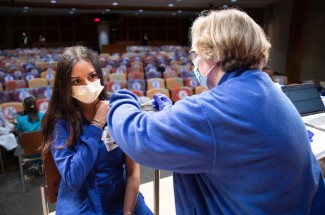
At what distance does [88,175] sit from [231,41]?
35.9 inches

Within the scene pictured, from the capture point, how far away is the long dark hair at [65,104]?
1.26m

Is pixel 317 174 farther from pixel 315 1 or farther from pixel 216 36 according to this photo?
pixel 315 1

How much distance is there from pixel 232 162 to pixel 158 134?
0.20 metres

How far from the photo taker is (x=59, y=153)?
1203 millimetres

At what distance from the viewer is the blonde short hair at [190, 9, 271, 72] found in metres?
0.69

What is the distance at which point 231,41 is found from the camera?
27.3 inches

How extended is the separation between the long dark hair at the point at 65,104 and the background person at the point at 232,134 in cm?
59

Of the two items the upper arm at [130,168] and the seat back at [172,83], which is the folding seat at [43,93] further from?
the upper arm at [130,168]

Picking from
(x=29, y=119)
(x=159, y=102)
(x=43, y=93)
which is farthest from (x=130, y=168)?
(x=43, y=93)

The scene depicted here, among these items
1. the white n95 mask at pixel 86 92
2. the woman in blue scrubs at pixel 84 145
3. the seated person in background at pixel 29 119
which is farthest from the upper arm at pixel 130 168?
the seated person in background at pixel 29 119

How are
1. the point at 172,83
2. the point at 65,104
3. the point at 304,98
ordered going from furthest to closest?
the point at 172,83 < the point at 304,98 < the point at 65,104

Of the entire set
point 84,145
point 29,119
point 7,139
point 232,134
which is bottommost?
point 7,139

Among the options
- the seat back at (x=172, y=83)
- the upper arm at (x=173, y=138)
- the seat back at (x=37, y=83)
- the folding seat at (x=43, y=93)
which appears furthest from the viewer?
the seat back at (x=172, y=83)

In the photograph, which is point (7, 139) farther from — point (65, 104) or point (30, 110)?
point (65, 104)
